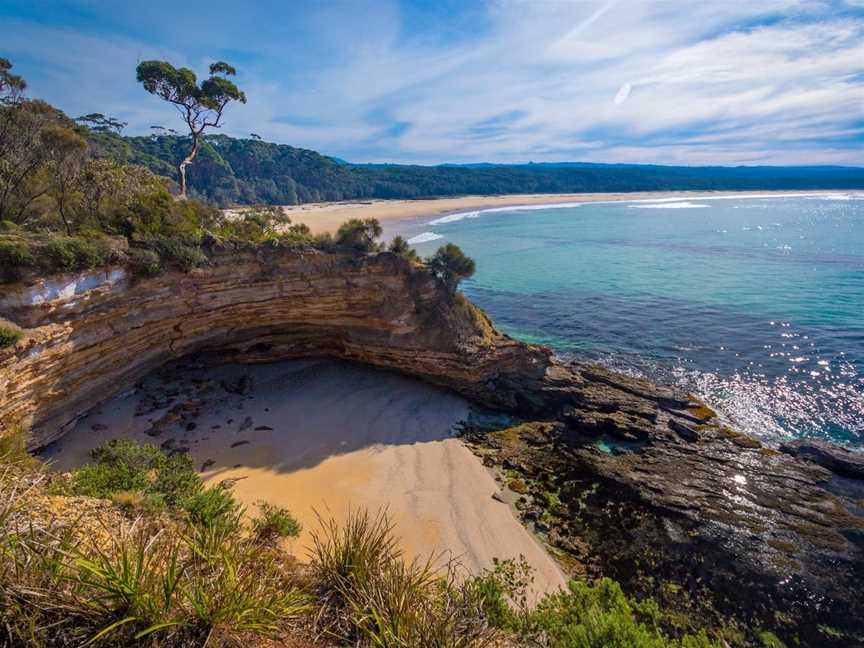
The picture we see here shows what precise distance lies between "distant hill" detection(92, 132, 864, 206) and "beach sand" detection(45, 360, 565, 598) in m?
33.4

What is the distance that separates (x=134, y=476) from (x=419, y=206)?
7856cm

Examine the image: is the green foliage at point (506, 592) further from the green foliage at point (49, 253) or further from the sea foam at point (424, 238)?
the sea foam at point (424, 238)

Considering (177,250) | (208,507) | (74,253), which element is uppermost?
(74,253)

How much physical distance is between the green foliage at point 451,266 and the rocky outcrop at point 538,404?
48 cm

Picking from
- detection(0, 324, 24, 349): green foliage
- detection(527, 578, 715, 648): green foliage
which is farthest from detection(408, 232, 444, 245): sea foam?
detection(527, 578, 715, 648): green foliage

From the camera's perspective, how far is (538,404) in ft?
52.7

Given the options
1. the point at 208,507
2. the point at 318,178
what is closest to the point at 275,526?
the point at 208,507

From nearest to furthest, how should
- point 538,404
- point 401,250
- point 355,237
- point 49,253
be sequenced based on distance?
point 49,253, point 355,237, point 538,404, point 401,250

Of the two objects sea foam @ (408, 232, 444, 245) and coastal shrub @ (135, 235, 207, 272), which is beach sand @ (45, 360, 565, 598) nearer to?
coastal shrub @ (135, 235, 207, 272)

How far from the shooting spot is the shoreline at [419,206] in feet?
178

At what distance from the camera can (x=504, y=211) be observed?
286ft

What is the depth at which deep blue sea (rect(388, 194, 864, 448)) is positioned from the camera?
17281 millimetres

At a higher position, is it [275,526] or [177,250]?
[177,250]

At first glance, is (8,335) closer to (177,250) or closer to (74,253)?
(74,253)
